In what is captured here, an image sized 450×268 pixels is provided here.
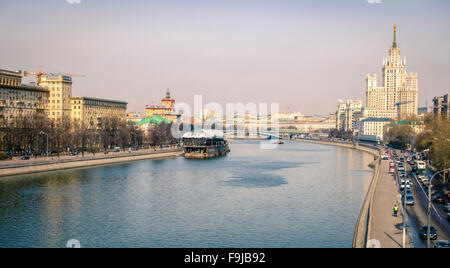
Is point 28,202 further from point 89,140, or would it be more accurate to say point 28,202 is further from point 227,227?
point 89,140

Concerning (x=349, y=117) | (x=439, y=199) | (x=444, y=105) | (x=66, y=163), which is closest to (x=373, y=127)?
(x=349, y=117)

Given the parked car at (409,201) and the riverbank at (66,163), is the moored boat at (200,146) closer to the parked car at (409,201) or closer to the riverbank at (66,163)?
the riverbank at (66,163)

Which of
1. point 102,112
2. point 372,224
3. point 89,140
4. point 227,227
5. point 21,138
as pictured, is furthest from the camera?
point 102,112

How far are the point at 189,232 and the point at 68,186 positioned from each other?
40.2 feet

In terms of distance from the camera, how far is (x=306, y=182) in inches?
1039

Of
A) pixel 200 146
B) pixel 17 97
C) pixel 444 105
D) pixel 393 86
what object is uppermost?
pixel 393 86

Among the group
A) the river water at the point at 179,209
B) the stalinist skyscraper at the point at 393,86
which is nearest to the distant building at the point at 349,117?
the stalinist skyscraper at the point at 393,86

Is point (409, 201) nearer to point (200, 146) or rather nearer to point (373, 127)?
point (200, 146)

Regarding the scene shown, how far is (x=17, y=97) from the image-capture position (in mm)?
46969

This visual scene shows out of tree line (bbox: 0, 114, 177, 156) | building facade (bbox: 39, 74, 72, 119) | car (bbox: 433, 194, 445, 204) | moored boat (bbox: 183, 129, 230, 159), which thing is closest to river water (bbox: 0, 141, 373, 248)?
car (bbox: 433, 194, 445, 204)

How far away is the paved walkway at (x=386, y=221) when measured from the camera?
10430mm

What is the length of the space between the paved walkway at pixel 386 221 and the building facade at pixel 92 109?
43.0 metres

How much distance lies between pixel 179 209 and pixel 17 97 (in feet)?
119

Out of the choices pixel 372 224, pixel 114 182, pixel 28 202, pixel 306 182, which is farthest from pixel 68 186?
pixel 372 224
